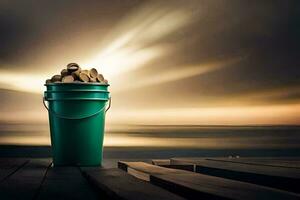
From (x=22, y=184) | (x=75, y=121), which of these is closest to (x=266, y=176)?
(x=22, y=184)

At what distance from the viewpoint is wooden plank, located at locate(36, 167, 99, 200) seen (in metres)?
1.54

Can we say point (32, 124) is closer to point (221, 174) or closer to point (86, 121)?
point (86, 121)

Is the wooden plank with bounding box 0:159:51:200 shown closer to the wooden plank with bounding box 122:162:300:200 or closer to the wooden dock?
the wooden dock

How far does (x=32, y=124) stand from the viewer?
11.3ft

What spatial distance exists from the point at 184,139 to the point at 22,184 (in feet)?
6.28

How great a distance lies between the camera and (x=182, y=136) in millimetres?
3621

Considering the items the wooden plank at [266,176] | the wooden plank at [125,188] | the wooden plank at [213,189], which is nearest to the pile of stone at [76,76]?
the wooden plank at [266,176]

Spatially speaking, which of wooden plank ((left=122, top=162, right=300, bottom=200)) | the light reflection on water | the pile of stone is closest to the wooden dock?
wooden plank ((left=122, top=162, right=300, bottom=200))

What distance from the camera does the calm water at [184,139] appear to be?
3.43 m

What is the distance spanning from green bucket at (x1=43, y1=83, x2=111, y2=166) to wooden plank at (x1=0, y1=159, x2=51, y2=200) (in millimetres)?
404

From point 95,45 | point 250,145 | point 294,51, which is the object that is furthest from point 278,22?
point 95,45

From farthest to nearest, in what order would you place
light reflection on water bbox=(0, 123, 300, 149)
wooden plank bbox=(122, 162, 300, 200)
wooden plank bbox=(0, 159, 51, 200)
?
1. light reflection on water bbox=(0, 123, 300, 149)
2. wooden plank bbox=(0, 159, 51, 200)
3. wooden plank bbox=(122, 162, 300, 200)

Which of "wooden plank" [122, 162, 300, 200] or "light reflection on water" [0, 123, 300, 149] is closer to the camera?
"wooden plank" [122, 162, 300, 200]

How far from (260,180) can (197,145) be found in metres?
1.75
